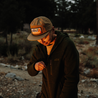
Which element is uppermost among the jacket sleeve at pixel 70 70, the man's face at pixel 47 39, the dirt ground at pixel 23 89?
the man's face at pixel 47 39

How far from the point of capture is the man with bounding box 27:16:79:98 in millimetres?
1278

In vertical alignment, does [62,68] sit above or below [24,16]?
below

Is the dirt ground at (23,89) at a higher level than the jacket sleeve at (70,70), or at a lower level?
lower

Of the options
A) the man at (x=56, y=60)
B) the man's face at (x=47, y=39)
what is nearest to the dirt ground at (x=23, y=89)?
the man at (x=56, y=60)

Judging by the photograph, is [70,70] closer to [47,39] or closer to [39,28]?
[47,39]

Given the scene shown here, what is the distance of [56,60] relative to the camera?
1.35 meters

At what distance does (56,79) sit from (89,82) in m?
3.80

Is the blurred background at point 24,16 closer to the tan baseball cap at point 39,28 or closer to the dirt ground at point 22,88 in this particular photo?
the dirt ground at point 22,88

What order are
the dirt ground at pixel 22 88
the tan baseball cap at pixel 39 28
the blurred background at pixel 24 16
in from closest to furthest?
the tan baseball cap at pixel 39 28 < the dirt ground at pixel 22 88 < the blurred background at pixel 24 16

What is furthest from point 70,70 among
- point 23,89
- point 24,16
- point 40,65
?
point 24,16

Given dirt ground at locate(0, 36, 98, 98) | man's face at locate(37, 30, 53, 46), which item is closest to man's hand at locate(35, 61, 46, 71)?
man's face at locate(37, 30, 53, 46)

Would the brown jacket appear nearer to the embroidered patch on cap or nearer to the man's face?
the man's face

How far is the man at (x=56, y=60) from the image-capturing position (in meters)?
1.28

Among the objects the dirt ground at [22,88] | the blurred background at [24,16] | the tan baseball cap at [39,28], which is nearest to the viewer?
the tan baseball cap at [39,28]
